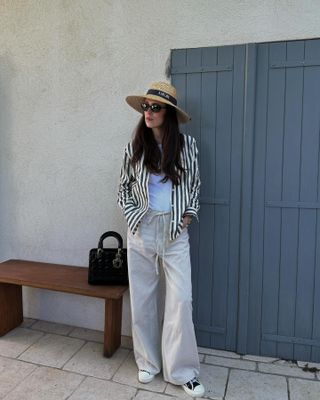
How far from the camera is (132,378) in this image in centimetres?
232

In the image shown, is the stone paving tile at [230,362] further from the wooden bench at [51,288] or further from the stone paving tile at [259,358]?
the wooden bench at [51,288]

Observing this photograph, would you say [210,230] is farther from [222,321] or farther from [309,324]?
[309,324]

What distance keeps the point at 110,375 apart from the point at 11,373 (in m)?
0.65

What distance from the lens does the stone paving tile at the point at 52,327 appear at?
2.93m

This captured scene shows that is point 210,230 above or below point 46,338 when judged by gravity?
above

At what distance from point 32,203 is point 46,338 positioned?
1.09 m

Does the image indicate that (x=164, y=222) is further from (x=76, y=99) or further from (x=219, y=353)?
(x=76, y=99)

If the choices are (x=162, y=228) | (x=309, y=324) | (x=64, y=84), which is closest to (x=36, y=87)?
(x=64, y=84)

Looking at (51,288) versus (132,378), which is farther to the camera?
(51,288)

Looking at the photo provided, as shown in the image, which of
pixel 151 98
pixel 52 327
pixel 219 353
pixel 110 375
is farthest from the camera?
pixel 52 327

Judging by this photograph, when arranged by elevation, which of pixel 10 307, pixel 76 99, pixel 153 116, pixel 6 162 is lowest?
pixel 10 307

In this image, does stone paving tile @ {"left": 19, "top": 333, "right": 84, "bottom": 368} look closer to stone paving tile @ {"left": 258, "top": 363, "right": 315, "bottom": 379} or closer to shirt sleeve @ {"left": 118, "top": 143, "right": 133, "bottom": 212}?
shirt sleeve @ {"left": 118, "top": 143, "right": 133, "bottom": 212}

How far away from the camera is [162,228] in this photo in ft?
7.27

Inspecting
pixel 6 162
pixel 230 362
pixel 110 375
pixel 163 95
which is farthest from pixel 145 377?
pixel 6 162
